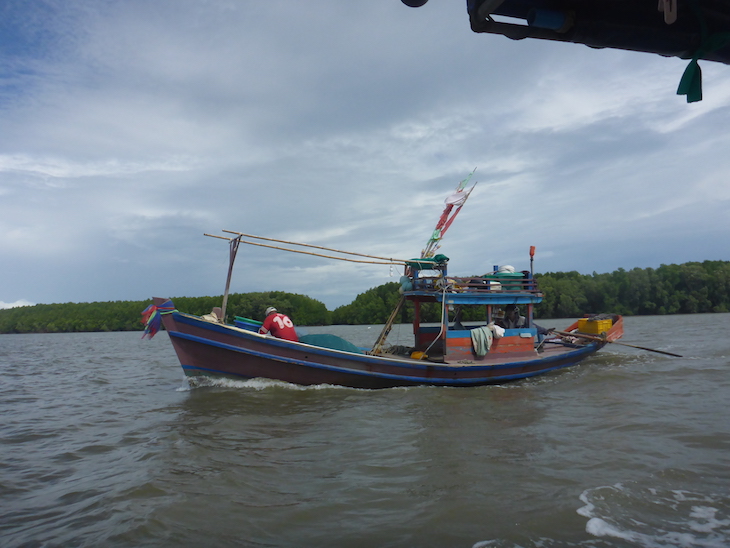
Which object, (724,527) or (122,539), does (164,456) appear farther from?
(724,527)

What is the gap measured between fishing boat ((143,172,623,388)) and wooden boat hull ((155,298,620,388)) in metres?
0.02

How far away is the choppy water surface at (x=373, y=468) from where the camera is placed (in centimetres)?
416

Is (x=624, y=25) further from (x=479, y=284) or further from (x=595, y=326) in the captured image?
(x=595, y=326)

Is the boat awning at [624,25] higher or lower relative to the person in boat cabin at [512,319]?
higher

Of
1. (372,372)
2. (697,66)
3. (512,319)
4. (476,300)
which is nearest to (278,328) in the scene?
(372,372)

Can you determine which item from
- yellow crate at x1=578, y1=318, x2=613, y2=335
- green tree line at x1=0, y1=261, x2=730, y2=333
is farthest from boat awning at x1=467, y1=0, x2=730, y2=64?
green tree line at x1=0, y1=261, x2=730, y2=333

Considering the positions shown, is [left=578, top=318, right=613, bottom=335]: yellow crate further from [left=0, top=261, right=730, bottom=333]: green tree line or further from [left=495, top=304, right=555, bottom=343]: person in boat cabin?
[left=0, top=261, right=730, bottom=333]: green tree line

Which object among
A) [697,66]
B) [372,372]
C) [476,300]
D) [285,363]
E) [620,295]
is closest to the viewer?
[697,66]

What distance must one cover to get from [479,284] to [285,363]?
5294mm

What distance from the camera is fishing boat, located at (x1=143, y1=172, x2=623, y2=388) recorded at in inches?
395

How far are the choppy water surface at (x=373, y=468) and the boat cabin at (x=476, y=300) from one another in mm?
1145

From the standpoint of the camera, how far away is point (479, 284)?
11.8 metres

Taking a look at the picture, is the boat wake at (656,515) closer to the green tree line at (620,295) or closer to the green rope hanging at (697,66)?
the green rope hanging at (697,66)

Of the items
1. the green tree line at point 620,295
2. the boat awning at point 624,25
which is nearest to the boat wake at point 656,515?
the boat awning at point 624,25
